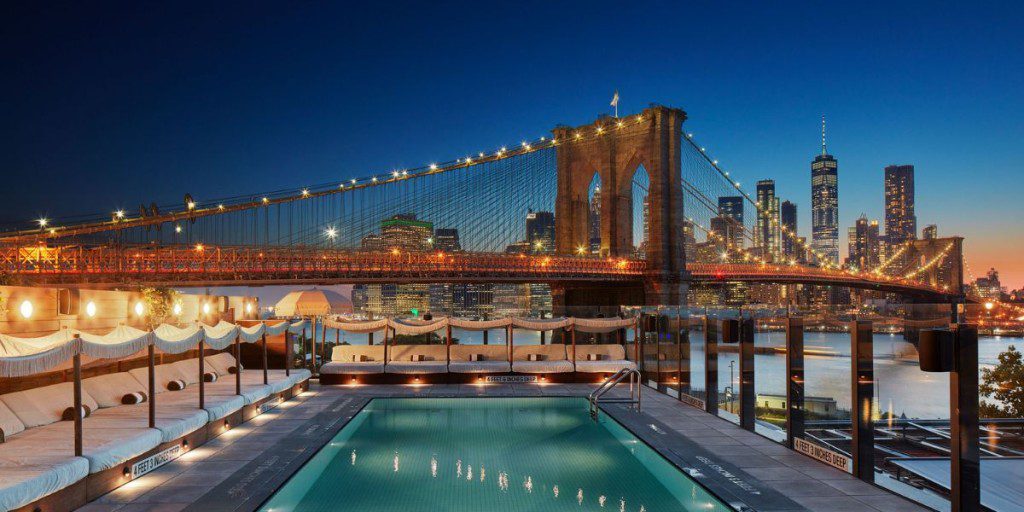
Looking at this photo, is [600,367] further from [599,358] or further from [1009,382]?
[1009,382]

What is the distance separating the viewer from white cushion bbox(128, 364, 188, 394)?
10.6 metres

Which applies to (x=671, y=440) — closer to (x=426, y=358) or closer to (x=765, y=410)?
(x=765, y=410)

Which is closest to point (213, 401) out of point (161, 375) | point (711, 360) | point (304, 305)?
point (161, 375)

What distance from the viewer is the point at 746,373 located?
10.0 m

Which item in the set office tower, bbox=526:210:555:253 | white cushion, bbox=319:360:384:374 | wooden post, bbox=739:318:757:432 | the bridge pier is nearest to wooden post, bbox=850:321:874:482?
wooden post, bbox=739:318:757:432

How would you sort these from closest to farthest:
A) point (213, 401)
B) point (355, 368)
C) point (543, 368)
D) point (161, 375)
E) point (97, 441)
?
point (97, 441) < point (213, 401) < point (161, 375) < point (355, 368) < point (543, 368)

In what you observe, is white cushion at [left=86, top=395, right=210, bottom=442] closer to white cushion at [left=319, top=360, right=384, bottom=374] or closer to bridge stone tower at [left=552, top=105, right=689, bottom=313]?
white cushion at [left=319, top=360, right=384, bottom=374]

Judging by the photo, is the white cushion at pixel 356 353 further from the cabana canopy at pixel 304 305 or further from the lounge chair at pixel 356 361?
the cabana canopy at pixel 304 305

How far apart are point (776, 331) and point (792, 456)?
213 centimetres

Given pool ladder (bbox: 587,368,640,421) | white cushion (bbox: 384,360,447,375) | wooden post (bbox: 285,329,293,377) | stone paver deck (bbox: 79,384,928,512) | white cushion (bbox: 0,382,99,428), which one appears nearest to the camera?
stone paver deck (bbox: 79,384,928,512)

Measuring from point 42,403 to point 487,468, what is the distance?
18.1ft

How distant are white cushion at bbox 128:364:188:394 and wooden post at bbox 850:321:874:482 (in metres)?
9.85

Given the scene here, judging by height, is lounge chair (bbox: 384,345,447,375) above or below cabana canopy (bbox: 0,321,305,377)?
below

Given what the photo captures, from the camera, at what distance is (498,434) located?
437 inches
